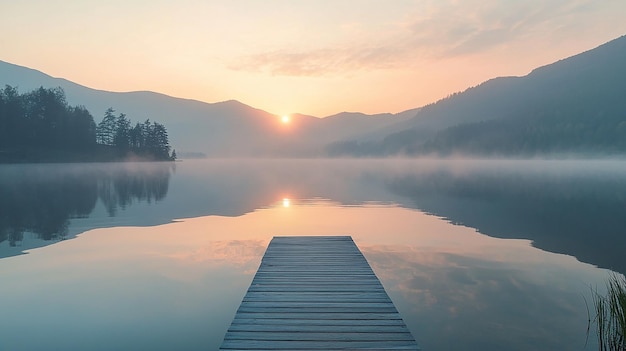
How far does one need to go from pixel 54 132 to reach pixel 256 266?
350 feet

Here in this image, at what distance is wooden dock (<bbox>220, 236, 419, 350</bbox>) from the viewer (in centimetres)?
679

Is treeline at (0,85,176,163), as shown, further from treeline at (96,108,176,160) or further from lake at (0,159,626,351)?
lake at (0,159,626,351)

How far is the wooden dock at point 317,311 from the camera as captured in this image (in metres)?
6.79

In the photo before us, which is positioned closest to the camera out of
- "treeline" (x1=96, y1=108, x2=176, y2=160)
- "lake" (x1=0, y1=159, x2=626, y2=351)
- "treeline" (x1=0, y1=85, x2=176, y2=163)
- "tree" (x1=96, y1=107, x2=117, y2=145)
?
"lake" (x1=0, y1=159, x2=626, y2=351)

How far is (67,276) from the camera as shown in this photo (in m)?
12.7

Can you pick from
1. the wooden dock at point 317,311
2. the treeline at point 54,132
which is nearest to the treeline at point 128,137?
the treeline at point 54,132

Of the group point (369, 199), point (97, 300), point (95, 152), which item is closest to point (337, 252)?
point (97, 300)

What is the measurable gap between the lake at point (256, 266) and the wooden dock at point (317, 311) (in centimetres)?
115

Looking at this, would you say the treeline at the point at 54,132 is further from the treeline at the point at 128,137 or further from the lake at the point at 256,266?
the lake at the point at 256,266

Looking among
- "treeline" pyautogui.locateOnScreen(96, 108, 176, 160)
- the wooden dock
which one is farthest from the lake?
"treeline" pyautogui.locateOnScreen(96, 108, 176, 160)

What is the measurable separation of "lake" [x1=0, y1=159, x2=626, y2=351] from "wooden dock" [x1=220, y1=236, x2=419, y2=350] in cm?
115

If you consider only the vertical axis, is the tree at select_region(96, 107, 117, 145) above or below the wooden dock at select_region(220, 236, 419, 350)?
above

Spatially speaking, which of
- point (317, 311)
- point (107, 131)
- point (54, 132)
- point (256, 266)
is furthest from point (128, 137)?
point (317, 311)

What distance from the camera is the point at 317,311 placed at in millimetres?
8039
